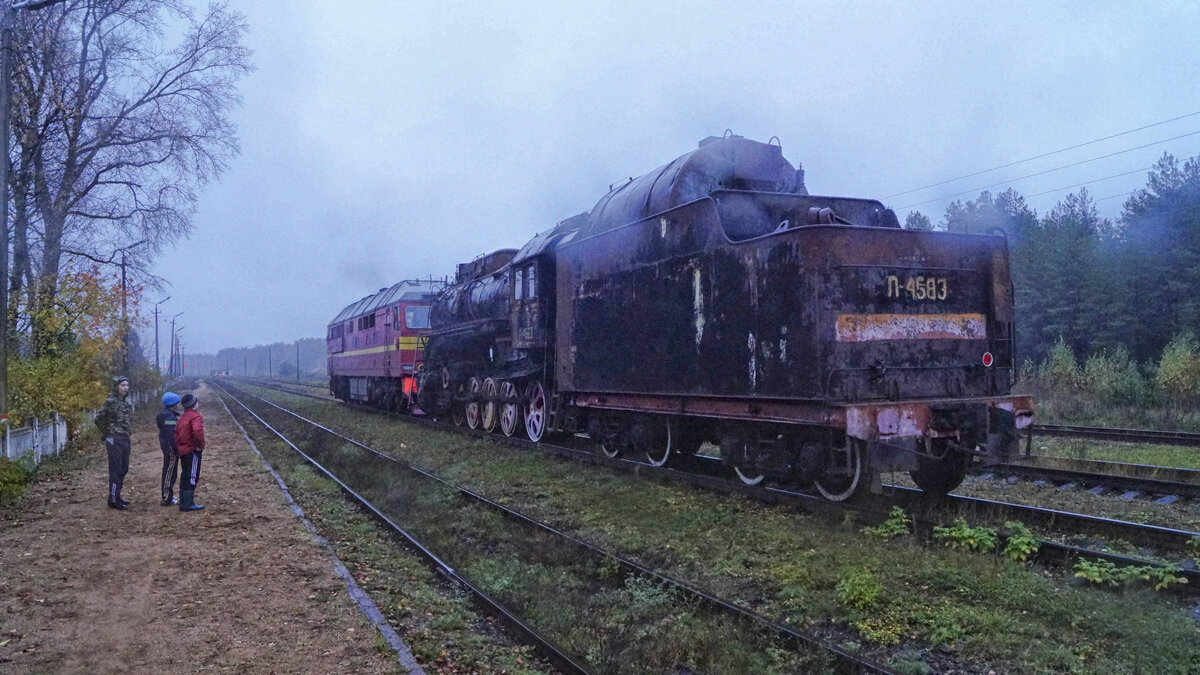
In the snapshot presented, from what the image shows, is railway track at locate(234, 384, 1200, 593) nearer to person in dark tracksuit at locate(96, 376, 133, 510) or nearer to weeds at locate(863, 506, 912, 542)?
weeds at locate(863, 506, 912, 542)

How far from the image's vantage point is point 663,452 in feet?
34.8

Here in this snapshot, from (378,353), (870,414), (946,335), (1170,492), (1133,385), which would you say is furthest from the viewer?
(378,353)

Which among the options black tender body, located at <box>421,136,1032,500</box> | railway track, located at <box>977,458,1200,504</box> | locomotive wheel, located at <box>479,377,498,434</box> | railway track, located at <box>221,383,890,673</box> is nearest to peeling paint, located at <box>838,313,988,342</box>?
black tender body, located at <box>421,136,1032,500</box>

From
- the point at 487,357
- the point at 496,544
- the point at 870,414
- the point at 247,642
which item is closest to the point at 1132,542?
the point at 870,414

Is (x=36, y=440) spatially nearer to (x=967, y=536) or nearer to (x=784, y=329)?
(x=784, y=329)

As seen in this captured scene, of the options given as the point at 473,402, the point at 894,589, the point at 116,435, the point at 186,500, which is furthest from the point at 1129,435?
the point at 116,435

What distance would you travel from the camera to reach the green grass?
14.4ft

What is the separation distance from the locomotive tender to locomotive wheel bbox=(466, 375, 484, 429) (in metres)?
5.69

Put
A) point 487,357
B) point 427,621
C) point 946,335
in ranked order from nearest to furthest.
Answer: point 427,621, point 946,335, point 487,357

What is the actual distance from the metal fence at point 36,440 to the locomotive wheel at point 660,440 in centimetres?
848

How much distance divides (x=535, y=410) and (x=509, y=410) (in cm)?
118

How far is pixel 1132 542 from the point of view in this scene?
630cm

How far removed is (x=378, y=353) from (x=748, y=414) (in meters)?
18.6

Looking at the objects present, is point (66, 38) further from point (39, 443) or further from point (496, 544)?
point (496, 544)
